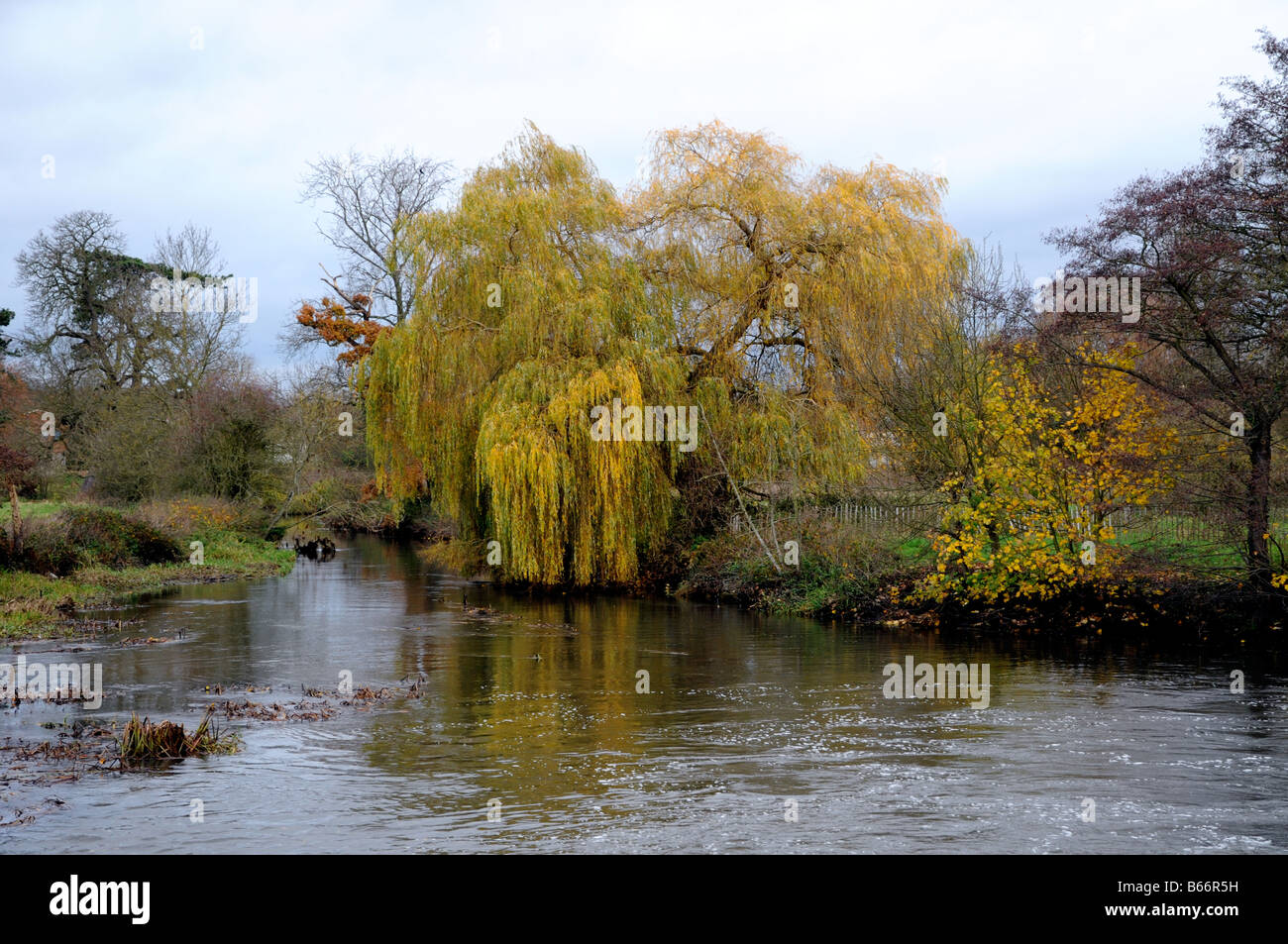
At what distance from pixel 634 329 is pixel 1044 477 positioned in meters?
10.2

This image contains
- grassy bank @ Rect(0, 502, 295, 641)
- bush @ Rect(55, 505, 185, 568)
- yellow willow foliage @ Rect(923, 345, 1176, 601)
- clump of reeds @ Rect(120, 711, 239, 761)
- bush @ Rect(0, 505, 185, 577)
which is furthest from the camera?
bush @ Rect(55, 505, 185, 568)

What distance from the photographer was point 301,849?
24.3 ft

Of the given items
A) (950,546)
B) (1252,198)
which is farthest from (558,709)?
(1252,198)

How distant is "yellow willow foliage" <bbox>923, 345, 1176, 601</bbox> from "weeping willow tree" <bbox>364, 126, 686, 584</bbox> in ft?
23.6

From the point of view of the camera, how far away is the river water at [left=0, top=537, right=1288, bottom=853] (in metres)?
7.79

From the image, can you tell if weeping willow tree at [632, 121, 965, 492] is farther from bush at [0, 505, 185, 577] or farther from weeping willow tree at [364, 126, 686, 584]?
bush at [0, 505, 185, 577]

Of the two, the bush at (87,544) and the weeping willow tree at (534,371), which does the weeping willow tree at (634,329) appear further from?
the bush at (87,544)

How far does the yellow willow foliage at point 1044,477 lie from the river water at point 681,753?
1477 millimetres

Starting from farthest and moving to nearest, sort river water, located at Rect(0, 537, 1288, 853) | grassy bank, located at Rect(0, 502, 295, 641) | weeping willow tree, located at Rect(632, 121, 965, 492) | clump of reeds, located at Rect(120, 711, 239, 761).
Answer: weeping willow tree, located at Rect(632, 121, 965, 492)
grassy bank, located at Rect(0, 502, 295, 641)
clump of reeds, located at Rect(120, 711, 239, 761)
river water, located at Rect(0, 537, 1288, 853)

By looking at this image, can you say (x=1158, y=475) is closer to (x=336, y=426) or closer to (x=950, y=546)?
(x=950, y=546)

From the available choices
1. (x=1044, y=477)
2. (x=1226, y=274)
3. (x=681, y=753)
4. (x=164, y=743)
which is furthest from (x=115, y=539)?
(x=1226, y=274)

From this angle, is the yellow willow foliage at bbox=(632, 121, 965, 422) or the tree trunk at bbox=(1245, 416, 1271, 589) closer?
the tree trunk at bbox=(1245, 416, 1271, 589)

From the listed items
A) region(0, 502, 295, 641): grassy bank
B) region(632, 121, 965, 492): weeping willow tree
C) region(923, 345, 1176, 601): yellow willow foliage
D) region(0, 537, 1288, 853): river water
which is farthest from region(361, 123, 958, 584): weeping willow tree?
region(0, 502, 295, 641): grassy bank
